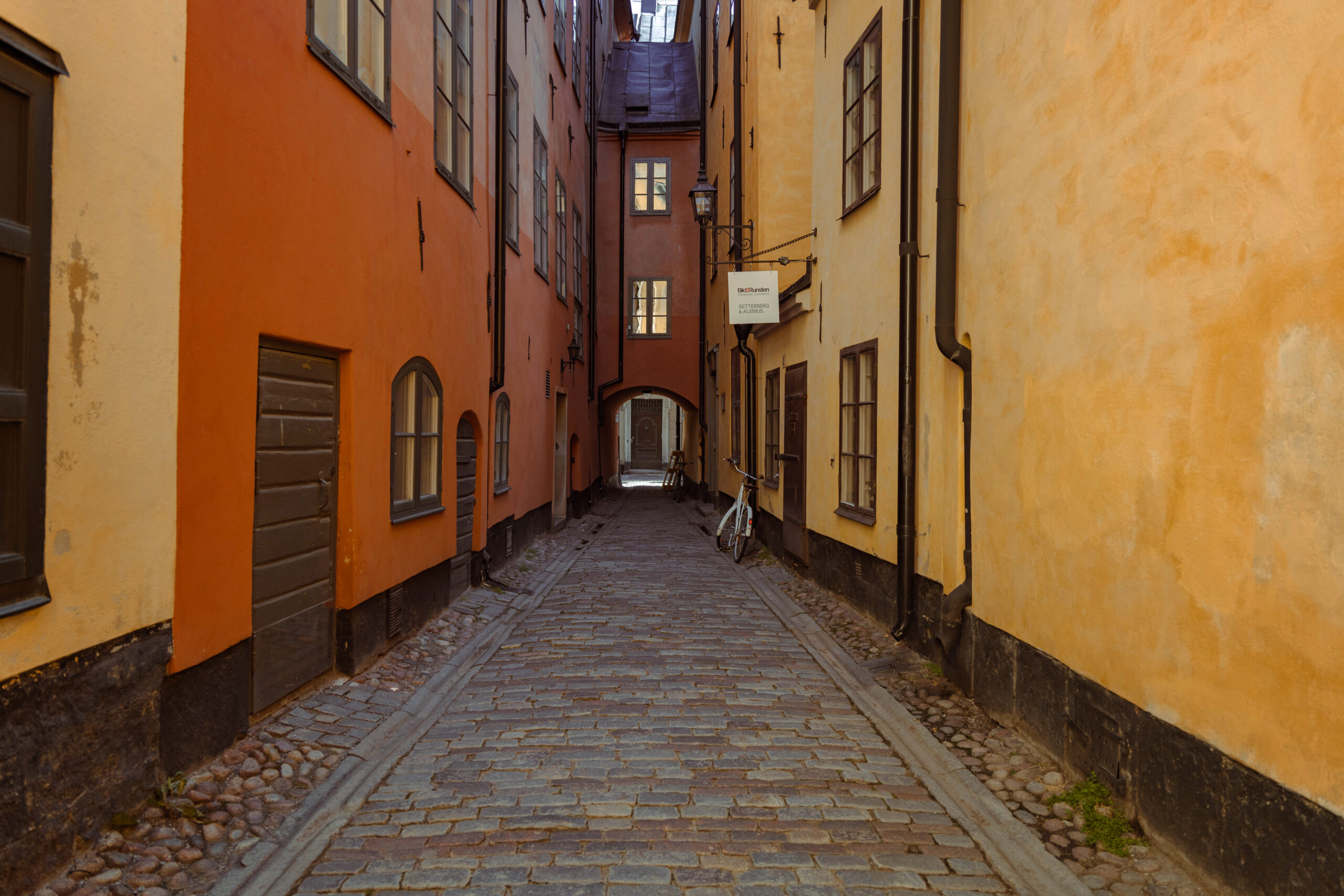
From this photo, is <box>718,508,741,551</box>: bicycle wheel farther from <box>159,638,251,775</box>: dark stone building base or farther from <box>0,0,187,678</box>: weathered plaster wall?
<box>0,0,187,678</box>: weathered plaster wall

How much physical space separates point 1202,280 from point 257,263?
4194 millimetres

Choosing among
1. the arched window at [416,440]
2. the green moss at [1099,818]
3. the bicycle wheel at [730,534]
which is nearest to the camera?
the green moss at [1099,818]

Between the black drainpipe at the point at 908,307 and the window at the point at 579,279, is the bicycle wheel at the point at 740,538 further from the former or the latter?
the window at the point at 579,279

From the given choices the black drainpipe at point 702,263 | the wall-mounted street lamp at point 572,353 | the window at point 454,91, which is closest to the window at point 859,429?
the window at point 454,91

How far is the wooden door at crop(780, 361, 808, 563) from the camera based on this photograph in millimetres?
10211

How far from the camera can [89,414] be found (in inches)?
127

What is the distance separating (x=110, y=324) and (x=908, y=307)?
16.5 feet

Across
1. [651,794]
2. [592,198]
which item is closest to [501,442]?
[651,794]

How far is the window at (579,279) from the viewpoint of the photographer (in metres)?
17.7

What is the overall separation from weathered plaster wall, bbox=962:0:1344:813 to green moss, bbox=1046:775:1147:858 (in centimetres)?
50

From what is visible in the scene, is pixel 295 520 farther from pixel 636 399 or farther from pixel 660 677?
pixel 636 399

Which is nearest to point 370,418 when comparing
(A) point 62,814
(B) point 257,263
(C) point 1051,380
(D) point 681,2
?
(B) point 257,263

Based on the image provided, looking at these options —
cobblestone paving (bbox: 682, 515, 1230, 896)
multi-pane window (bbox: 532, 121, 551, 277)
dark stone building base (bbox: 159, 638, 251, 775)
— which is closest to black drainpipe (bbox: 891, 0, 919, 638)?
cobblestone paving (bbox: 682, 515, 1230, 896)

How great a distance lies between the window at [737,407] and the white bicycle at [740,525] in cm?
174
